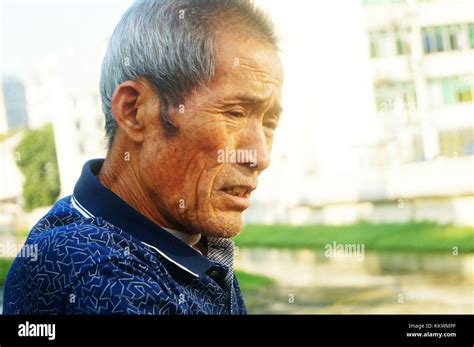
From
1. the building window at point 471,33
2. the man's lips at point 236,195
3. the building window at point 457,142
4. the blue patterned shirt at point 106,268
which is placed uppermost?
the building window at point 471,33

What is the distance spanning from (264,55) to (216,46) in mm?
84

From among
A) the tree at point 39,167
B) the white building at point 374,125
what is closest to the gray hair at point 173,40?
the tree at point 39,167

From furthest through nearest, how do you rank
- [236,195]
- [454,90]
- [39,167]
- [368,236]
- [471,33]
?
[454,90] < [368,236] < [471,33] < [39,167] < [236,195]

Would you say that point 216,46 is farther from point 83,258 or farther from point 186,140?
point 83,258

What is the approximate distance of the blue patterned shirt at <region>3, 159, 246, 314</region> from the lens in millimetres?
780

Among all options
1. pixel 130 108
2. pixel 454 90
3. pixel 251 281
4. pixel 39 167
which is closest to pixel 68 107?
pixel 39 167

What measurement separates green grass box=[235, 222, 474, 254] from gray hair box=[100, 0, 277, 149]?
5.41ft

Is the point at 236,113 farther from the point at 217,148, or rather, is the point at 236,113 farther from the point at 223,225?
the point at 223,225

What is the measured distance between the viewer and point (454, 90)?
3.05 meters

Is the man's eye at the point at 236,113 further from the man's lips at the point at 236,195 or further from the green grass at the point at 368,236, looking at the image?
the green grass at the point at 368,236

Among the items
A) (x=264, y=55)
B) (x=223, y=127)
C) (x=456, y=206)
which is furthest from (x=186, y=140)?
(x=456, y=206)

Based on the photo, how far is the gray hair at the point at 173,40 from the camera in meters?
0.90

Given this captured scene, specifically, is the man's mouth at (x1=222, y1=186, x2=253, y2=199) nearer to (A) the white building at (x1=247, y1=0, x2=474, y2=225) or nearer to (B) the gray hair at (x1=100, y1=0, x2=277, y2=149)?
(B) the gray hair at (x1=100, y1=0, x2=277, y2=149)

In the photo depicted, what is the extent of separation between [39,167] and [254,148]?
143 centimetres
